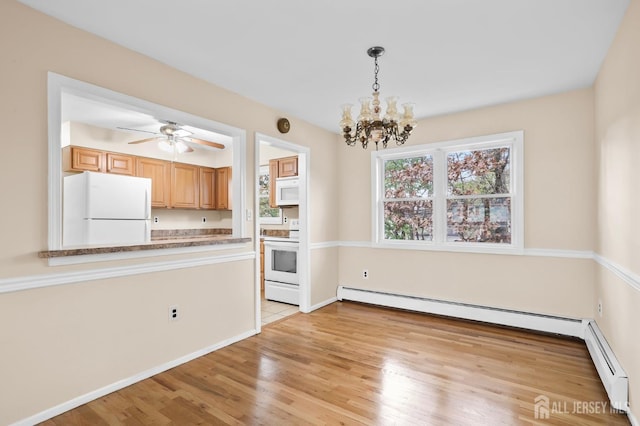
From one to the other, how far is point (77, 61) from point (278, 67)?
1.41 m

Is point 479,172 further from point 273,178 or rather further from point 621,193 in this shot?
point 273,178

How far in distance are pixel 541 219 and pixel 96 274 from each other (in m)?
4.12

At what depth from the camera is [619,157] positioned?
2305 mm

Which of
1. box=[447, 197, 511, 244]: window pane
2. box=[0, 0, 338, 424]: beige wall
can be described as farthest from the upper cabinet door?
box=[447, 197, 511, 244]: window pane

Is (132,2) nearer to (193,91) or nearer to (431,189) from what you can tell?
(193,91)

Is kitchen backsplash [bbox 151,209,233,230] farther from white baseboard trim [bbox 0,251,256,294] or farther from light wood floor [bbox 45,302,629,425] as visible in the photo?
light wood floor [bbox 45,302,629,425]

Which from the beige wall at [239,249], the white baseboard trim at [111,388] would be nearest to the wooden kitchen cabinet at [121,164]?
the beige wall at [239,249]

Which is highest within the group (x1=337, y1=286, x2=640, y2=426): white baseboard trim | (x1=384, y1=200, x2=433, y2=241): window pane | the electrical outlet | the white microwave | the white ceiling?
the white ceiling

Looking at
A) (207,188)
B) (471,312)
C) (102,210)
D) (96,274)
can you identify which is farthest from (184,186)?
(471,312)

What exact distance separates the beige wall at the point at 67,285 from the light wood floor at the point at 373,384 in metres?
0.23

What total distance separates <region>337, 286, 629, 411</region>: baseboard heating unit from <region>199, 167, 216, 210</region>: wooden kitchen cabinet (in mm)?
2848

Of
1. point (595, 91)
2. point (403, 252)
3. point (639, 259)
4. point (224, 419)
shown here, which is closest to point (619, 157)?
point (639, 259)

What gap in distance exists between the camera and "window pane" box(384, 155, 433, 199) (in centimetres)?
429

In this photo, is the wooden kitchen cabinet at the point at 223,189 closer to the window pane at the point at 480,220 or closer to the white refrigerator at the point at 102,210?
the white refrigerator at the point at 102,210
